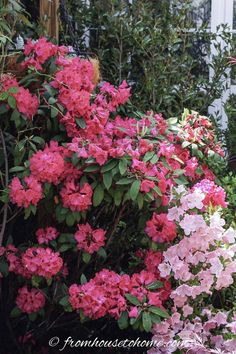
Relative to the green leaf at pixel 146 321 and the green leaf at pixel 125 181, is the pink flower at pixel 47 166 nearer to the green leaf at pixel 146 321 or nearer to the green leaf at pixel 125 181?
the green leaf at pixel 125 181

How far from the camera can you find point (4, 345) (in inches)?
117

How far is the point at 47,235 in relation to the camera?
8.78 ft

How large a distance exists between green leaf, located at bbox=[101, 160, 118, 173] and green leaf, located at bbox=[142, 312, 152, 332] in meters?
0.60

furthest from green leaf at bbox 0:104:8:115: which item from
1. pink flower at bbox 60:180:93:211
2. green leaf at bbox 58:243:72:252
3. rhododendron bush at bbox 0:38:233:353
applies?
green leaf at bbox 58:243:72:252

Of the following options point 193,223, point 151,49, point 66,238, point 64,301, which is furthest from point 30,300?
point 151,49

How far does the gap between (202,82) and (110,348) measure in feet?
7.03

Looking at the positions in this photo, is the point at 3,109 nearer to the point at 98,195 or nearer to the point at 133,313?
the point at 98,195

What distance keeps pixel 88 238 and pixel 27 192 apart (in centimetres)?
36

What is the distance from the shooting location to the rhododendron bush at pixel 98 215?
8.20 feet

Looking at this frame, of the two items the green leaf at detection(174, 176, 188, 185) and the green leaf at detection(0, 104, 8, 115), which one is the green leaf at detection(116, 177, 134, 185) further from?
the green leaf at detection(0, 104, 8, 115)

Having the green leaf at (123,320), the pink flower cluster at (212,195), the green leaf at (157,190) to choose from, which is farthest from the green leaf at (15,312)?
the pink flower cluster at (212,195)

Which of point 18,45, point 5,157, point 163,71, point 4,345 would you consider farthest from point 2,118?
point 163,71

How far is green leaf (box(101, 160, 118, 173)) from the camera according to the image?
250 cm

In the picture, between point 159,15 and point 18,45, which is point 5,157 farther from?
point 159,15
